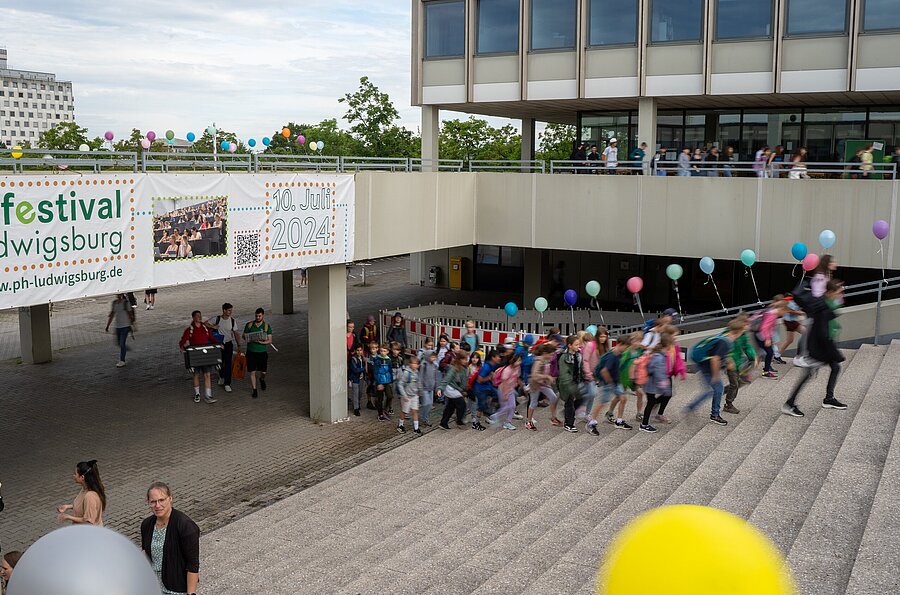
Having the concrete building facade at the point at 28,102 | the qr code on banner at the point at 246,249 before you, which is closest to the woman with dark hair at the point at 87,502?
the qr code on banner at the point at 246,249

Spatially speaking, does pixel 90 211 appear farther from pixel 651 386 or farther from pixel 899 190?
pixel 899 190

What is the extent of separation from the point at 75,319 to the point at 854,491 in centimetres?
2504

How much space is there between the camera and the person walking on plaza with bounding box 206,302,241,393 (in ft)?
55.7

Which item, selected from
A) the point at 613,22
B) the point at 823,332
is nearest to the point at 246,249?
the point at 823,332

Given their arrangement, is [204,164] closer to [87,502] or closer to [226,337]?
[226,337]

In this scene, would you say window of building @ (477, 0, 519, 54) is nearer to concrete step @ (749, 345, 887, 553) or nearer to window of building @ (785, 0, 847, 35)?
window of building @ (785, 0, 847, 35)

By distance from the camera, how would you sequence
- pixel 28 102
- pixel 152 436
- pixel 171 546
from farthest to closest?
pixel 28 102 < pixel 152 436 < pixel 171 546

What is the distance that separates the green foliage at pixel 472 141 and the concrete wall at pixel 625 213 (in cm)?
3310

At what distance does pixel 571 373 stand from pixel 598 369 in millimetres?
530

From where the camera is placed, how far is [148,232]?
12164 mm

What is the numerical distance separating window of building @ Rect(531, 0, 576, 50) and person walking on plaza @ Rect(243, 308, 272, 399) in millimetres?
11171

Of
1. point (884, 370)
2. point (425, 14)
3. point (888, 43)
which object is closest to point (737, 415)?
point (884, 370)

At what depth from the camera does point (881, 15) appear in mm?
18875

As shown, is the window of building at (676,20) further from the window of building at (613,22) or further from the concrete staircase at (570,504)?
the concrete staircase at (570,504)
